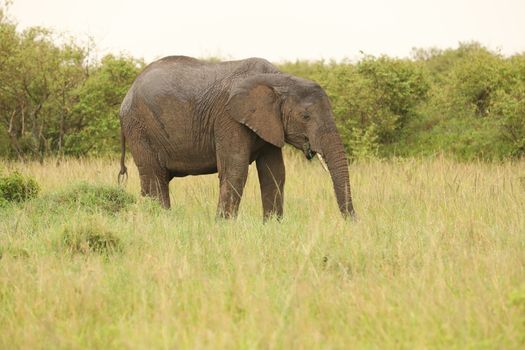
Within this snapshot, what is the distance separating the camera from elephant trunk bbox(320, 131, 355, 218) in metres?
8.42

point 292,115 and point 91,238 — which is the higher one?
point 292,115

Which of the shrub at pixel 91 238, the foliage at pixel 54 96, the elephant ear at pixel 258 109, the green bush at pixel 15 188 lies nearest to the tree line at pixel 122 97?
the foliage at pixel 54 96

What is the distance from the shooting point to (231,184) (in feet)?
30.0

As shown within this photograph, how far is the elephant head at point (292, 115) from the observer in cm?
858

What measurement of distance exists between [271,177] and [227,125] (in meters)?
0.85

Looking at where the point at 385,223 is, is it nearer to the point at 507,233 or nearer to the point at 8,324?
the point at 507,233

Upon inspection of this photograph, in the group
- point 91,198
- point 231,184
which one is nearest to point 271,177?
point 231,184

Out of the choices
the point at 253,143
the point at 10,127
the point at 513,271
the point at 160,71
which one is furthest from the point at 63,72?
the point at 513,271

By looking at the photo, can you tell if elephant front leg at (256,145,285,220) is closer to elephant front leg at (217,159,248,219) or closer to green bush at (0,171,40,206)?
elephant front leg at (217,159,248,219)

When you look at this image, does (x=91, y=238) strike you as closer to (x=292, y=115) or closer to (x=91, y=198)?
(x=91, y=198)

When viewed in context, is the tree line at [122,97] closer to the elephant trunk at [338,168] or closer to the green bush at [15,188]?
the green bush at [15,188]

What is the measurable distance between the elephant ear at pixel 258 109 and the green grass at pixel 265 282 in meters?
1.12

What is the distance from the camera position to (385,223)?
27.3 ft

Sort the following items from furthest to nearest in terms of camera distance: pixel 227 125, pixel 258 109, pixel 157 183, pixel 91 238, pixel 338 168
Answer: pixel 157 183 → pixel 227 125 → pixel 258 109 → pixel 338 168 → pixel 91 238
